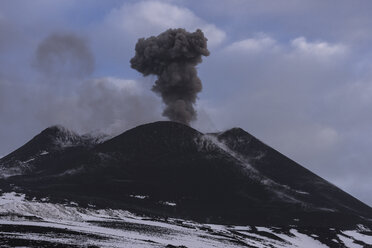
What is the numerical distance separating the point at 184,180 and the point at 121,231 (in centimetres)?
6945

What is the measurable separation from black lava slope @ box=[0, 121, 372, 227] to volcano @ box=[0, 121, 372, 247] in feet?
0.76

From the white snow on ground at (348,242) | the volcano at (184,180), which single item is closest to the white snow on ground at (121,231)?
the white snow on ground at (348,242)

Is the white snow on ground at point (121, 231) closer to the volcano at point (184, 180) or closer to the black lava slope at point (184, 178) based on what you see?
the volcano at point (184, 180)

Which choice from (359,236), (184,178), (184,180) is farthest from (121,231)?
(184,178)

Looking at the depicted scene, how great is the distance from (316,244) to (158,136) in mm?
82561

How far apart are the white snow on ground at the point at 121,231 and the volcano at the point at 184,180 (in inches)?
278

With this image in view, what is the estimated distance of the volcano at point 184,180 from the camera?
4232 inches

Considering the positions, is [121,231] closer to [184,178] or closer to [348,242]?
[348,242]

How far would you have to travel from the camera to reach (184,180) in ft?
437

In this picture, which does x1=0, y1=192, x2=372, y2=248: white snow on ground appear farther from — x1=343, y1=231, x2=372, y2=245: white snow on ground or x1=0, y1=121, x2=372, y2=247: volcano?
x1=0, y1=121, x2=372, y2=247: volcano

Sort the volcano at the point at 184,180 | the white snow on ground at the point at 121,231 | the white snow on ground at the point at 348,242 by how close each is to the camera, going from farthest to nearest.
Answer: the volcano at the point at 184,180 → the white snow on ground at the point at 348,242 → the white snow on ground at the point at 121,231

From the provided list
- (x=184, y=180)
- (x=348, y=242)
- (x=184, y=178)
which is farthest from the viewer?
(x=184, y=178)

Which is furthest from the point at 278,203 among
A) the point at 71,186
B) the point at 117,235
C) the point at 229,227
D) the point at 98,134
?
the point at 98,134

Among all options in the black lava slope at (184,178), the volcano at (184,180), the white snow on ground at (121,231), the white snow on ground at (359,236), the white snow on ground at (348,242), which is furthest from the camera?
the black lava slope at (184,178)
